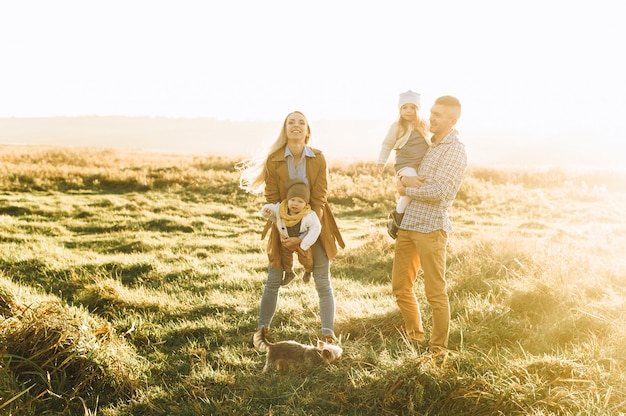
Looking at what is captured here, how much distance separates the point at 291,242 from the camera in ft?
15.3

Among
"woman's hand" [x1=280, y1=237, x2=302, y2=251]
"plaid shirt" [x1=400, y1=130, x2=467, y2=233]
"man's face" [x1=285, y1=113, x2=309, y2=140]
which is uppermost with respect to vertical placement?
"man's face" [x1=285, y1=113, x2=309, y2=140]

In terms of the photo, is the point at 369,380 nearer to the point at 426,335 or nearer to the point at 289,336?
the point at 426,335

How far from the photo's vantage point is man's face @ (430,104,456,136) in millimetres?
4246

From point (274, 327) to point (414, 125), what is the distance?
2948 mm

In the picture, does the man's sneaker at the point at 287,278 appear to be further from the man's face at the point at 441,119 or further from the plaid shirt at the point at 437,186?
the man's face at the point at 441,119

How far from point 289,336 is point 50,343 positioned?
97.7 inches

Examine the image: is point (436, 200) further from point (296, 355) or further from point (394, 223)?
point (296, 355)

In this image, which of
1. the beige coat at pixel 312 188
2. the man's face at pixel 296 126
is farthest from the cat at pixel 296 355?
the man's face at pixel 296 126

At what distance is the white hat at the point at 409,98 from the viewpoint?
4.55 m

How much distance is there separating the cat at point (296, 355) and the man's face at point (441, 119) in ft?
7.51

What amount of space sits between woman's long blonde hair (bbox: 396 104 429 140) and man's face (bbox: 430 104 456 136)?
0.80ft

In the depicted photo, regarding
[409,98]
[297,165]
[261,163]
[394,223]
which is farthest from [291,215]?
[409,98]

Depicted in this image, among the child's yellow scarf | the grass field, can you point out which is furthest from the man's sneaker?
the grass field

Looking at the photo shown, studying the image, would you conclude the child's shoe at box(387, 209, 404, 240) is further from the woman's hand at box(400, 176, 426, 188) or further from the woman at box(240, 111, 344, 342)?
the woman at box(240, 111, 344, 342)
